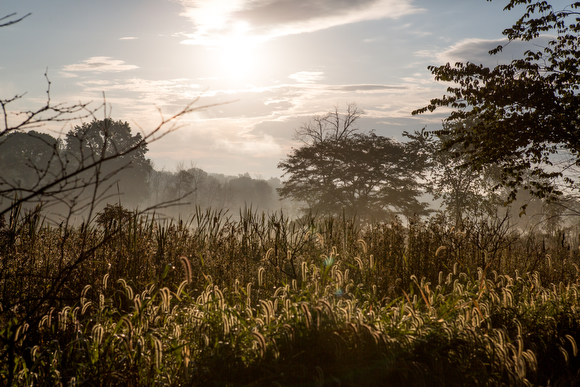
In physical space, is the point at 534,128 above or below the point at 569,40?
below

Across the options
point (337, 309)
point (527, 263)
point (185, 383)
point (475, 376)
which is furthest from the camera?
point (527, 263)

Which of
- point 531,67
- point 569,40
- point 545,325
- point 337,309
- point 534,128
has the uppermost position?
point 569,40

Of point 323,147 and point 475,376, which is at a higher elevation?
point 323,147

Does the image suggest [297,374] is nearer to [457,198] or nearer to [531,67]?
[531,67]

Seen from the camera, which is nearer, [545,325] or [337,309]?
[337,309]

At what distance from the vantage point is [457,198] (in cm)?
2758

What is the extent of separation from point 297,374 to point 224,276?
8.90 feet

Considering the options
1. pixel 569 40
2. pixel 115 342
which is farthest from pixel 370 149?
pixel 115 342

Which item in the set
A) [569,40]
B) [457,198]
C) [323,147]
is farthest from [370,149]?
[569,40]

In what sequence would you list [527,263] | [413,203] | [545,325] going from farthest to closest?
[413,203] < [527,263] < [545,325]

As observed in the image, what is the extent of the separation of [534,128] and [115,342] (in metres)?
9.29

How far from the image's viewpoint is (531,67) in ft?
30.3

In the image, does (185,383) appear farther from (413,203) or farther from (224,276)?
(413,203)

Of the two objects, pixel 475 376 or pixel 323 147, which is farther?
pixel 323 147
